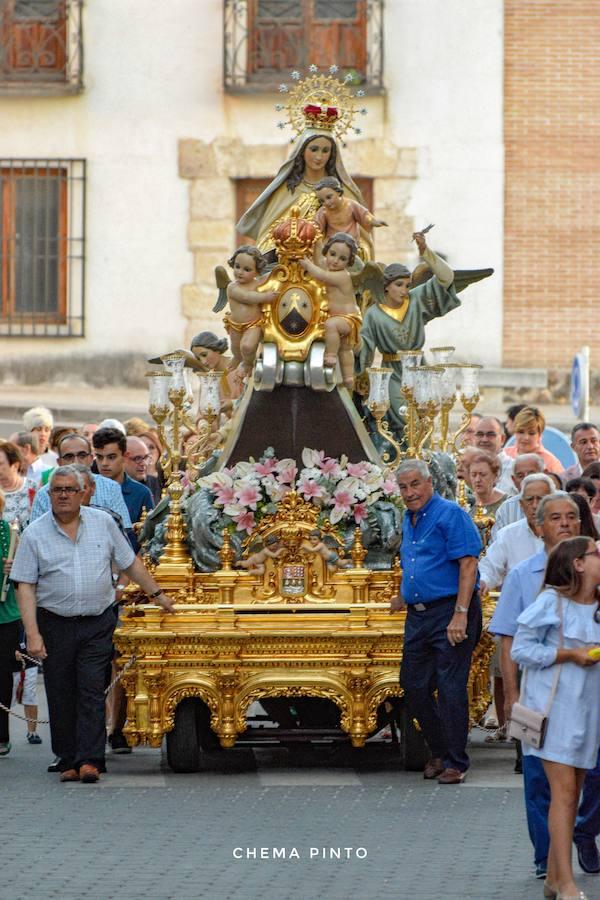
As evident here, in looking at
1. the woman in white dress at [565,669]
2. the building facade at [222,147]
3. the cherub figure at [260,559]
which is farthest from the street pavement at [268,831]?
the building facade at [222,147]

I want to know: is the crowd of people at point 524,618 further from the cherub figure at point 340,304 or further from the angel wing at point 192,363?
the angel wing at point 192,363

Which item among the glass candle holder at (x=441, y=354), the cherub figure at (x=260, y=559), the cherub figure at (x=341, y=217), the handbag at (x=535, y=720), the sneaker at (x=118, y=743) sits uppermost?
the cherub figure at (x=341, y=217)

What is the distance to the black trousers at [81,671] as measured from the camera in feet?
39.0

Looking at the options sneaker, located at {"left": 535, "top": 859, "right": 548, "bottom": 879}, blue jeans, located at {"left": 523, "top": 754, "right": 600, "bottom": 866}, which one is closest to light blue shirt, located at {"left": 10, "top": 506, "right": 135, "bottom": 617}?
blue jeans, located at {"left": 523, "top": 754, "right": 600, "bottom": 866}

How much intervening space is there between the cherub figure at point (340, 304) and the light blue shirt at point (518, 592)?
9.57 feet

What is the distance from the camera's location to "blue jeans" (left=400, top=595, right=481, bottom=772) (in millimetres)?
11648

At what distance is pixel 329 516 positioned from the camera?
12.4 m

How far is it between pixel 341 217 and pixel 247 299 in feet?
5.71

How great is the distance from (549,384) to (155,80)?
5.74 m

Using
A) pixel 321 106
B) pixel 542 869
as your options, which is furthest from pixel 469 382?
pixel 542 869

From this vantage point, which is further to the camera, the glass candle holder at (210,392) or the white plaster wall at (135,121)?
the white plaster wall at (135,121)

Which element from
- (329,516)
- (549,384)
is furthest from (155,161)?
(329,516)

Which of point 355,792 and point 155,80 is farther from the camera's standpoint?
point 155,80

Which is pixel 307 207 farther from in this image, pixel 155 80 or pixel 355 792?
pixel 155 80
